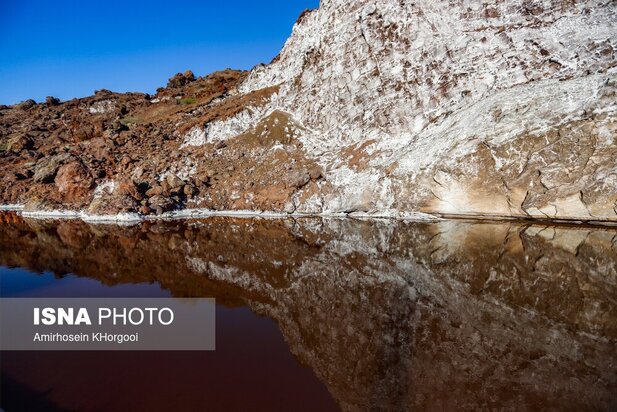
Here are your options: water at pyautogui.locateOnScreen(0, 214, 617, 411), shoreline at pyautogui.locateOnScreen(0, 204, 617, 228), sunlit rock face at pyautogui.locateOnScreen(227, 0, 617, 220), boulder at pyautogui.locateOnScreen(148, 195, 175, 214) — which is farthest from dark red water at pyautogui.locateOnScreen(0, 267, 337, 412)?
boulder at pyautogui.locateOnScreen(148, 195, 175, 214)

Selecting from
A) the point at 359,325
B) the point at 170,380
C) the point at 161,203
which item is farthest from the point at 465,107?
the point at 170,380

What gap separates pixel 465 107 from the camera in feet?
118

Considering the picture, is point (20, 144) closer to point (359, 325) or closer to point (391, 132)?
point (391, 132)

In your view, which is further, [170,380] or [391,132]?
[391,132]

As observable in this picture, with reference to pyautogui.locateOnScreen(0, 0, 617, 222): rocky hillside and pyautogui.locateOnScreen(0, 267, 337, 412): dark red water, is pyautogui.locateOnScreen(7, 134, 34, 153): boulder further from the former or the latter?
pyautogui.locateOnScreen(0, 267, 337, 412): dark red water

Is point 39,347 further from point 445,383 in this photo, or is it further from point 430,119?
point 430,119

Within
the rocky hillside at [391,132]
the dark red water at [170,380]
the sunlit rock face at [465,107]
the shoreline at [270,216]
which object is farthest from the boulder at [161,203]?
the dark red water at [170,380]

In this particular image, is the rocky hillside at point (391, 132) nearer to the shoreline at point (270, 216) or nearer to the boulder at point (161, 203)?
the boulder at point (161, 203)

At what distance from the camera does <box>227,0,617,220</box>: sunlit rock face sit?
27.5 metres

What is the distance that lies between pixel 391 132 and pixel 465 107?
7.83m

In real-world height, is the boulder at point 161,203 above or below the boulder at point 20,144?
below

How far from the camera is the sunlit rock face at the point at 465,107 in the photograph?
27531 mm

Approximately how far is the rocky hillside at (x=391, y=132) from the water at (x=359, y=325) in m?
6.78

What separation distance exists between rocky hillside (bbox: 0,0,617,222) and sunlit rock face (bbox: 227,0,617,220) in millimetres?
121
